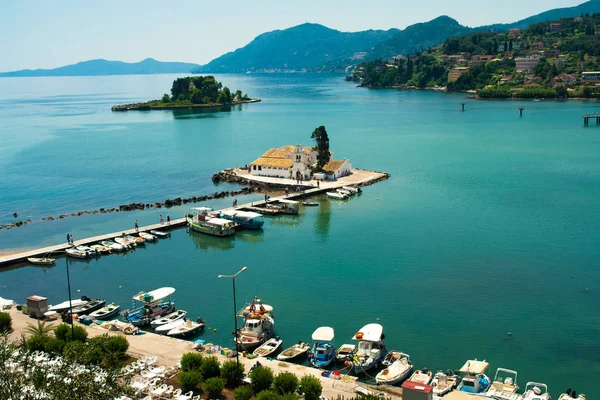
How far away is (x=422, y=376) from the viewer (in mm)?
24844

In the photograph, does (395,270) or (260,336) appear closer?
(260,336)

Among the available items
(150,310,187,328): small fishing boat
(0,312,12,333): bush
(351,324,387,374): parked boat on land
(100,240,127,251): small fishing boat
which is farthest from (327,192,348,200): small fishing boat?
(0,312,12,333): bush

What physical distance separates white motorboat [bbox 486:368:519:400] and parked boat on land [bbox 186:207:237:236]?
27.1 meters

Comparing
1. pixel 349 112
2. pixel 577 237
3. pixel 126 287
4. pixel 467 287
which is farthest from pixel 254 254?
pixel 349 112

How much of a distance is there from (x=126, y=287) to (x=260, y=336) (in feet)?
40.7

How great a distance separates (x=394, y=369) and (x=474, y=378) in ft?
11.0

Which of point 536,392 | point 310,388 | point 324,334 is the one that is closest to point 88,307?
point 324,334

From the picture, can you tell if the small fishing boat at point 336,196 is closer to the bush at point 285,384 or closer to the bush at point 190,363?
the bush at point 190,363

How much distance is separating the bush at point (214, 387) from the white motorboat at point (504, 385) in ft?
34.1

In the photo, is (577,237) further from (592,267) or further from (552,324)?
(552,324)

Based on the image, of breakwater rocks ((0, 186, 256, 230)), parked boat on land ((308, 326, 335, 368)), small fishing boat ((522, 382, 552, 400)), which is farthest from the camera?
breakwater rocks ((0, 186, 256, 230))

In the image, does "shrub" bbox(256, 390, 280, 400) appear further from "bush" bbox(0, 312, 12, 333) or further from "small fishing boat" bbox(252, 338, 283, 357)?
"bush" bbox(0, 312, 12, 333)

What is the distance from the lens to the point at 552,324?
100ft

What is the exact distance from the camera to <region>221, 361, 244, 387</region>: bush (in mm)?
23531
